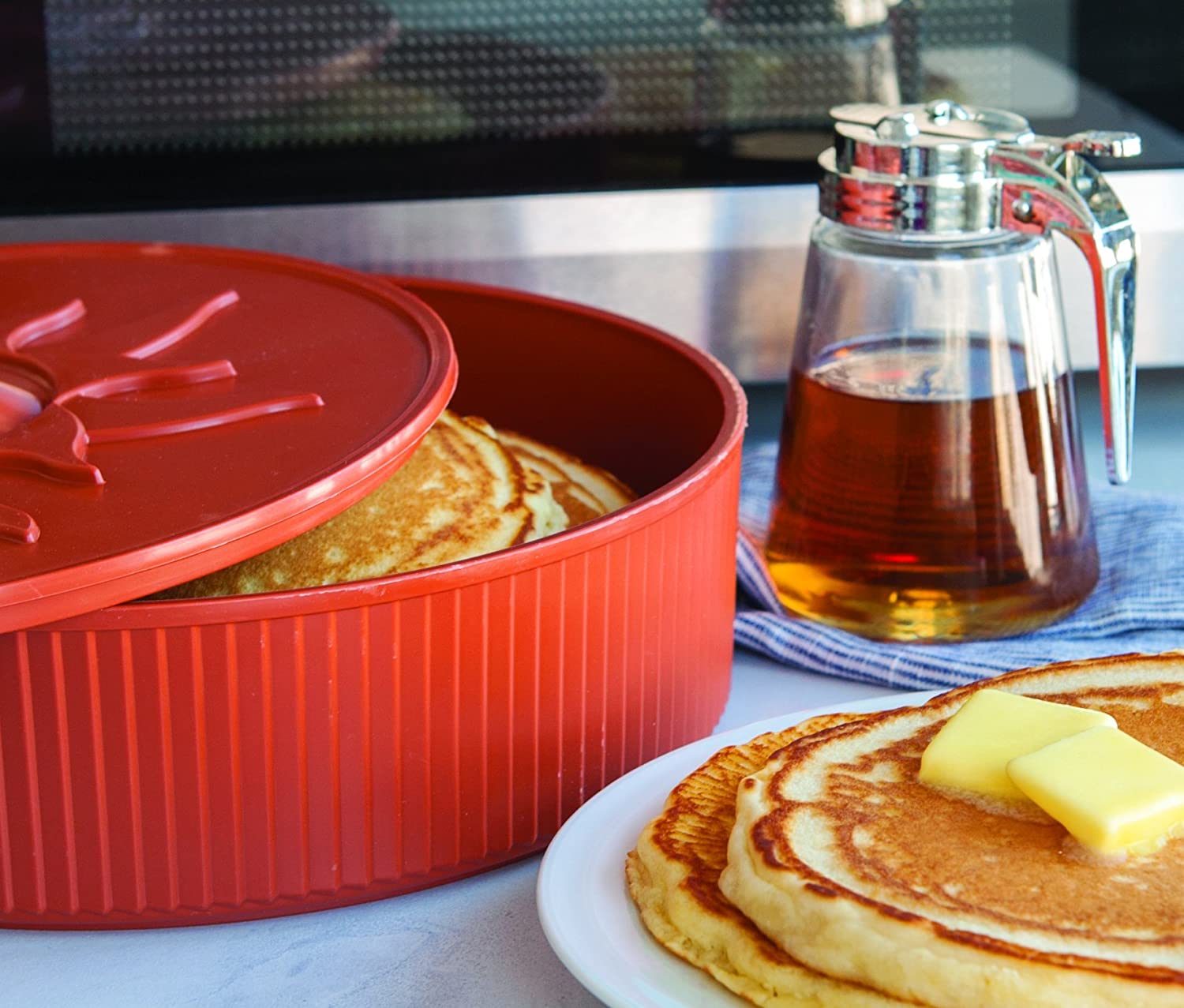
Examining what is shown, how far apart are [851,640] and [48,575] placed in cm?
38

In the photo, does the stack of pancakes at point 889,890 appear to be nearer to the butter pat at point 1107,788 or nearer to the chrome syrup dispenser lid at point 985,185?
the butter pat at point 1107,788

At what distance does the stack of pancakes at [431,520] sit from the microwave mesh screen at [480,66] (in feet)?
0.82

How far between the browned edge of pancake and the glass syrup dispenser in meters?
0.14

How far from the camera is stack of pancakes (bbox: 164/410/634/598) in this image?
1.93 feet

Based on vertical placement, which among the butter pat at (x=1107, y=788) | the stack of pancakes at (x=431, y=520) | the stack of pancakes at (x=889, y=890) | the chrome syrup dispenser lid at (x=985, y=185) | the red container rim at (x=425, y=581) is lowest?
the stack of pancakes at (x=889, y=890)

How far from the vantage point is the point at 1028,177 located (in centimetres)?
69

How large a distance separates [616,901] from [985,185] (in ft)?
1.15

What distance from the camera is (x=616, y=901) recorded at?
1.64 ft

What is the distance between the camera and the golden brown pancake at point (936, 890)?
1.35 feet

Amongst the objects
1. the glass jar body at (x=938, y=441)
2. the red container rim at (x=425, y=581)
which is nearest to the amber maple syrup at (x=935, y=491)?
the glass jar body at (x=938, y=441)

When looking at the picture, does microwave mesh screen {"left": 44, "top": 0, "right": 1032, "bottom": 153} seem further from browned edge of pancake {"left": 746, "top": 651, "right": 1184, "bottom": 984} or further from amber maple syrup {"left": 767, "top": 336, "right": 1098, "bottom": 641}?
browned edge of pancake {"left": 746, "top": 651, "right": 1184, "bottom": 984}

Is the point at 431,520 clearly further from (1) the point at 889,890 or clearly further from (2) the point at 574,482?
(1) the point at 889,890

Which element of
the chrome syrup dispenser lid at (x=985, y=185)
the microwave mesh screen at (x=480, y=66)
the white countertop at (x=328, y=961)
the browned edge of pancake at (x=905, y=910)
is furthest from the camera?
the microwave mesh screen at (x=480, y=66)

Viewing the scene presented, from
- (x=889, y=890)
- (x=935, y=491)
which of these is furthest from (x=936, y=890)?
(x=935, y=491)
